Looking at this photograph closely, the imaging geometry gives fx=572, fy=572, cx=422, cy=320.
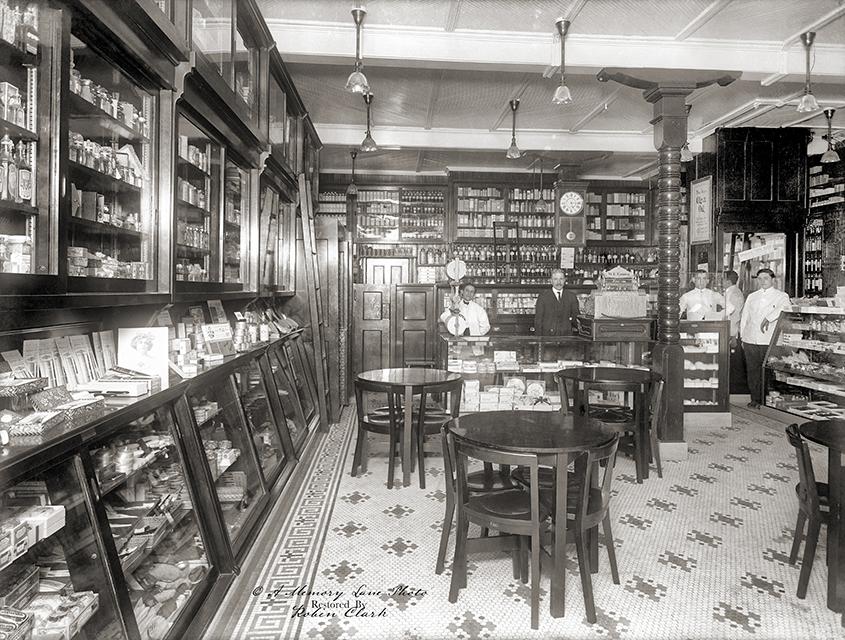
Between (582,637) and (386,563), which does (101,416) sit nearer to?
(386,563)

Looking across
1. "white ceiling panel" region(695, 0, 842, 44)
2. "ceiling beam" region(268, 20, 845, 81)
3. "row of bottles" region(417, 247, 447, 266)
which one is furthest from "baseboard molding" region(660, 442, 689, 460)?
"row of bottles" region(417, 247, 447, 266)

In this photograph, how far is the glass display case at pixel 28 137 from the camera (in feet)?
5.69

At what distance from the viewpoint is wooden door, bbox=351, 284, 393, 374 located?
29.9 ft

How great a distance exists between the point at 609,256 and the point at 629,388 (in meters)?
6.56

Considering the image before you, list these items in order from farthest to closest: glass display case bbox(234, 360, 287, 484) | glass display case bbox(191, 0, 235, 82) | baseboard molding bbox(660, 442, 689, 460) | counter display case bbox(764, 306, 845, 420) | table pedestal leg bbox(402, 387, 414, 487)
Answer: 1. counter display case bbox(764, 306, 845, 420)
2. baseboard molding bbox(660, 442, 689, 460)
3. table pedestal leg bbox(402, 387, 414, 487)
4. glass display case bbox(234, 360, 287, 484)
5. glass display case bbox(191, 0, 235, 82)

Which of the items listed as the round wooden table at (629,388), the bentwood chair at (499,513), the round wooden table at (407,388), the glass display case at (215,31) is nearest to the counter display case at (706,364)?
the round wooden table at (629,388)

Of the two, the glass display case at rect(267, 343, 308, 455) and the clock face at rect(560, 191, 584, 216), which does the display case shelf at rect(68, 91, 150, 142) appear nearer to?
the glass display case at rect(267, 343, 308, 455)

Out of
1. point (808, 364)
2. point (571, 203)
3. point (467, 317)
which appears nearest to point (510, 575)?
point (467, 317)

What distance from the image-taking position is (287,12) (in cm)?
497

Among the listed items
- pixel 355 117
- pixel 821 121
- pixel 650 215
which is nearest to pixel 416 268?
pixel 355 117

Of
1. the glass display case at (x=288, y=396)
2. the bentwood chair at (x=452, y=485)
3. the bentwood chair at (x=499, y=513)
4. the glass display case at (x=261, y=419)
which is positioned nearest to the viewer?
the bentwood chair at (x=499, y=513)

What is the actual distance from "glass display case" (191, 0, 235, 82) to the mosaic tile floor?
2824 millimetres

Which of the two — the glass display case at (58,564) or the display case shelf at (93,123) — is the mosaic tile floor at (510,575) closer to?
the glass display case at (58,564)

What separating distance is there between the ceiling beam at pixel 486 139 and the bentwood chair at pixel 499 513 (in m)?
6.39
